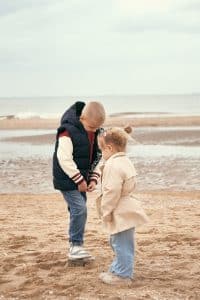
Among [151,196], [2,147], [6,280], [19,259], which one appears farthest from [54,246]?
[2,147]

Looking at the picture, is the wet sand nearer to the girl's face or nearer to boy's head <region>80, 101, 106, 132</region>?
boy's head <region>80, 101, 106, 132</region>

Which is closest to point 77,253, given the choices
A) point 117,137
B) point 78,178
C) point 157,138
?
point 78,178

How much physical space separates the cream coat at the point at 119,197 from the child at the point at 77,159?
17.4 inches

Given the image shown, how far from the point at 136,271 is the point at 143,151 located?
16.8 meters

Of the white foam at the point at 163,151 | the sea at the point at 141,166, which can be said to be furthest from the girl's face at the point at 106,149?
the white foam at the point at 163,151

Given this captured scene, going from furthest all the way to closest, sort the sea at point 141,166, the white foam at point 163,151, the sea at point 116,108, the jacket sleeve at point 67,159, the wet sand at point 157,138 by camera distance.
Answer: the sea at point 116,108 < the wet sand at point 157,138 < the white foam at point 163,151 < the sea at point 141,166 < the jacket sleeve at point 67,159

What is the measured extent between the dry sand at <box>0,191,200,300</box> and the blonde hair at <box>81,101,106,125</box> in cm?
152

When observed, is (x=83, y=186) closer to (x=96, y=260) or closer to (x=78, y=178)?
(x=78, y=178)

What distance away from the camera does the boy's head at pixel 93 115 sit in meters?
5.92

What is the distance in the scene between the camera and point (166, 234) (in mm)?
7930

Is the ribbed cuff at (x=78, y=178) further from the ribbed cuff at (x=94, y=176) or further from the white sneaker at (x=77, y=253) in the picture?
the white sneaker at (x=77, y=253)

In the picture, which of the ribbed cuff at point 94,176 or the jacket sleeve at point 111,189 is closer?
the jacket sleeve at point 111,189

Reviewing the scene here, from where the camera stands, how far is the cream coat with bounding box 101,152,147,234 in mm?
5504

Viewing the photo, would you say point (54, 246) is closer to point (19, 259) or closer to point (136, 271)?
point (19, 259)
